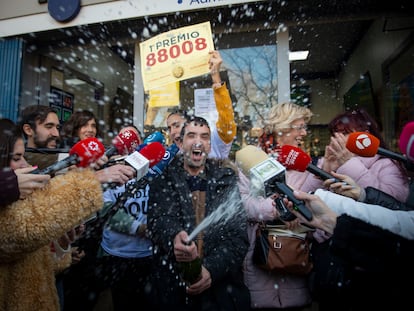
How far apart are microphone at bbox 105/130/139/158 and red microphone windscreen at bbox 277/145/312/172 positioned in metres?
1.01

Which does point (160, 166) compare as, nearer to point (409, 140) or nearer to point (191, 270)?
point (191, 270)

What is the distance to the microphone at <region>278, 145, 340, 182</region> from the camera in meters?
1.84

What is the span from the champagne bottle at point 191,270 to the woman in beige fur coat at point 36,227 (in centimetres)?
69

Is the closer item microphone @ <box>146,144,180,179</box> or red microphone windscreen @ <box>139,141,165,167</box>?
red microphone windscreen @ <box>139,141,165,167</box>

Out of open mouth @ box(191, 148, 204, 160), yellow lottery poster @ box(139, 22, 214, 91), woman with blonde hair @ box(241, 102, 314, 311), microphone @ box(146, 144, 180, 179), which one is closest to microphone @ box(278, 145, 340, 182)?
woman with blonde hair @ box(241, 102, 314, 311)

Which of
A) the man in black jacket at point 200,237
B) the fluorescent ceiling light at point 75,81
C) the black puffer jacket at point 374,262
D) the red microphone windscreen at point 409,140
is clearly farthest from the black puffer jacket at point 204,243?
the fluorescent ceiling light at point 75,81

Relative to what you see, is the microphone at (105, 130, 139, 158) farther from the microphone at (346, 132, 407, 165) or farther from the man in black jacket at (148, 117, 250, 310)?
the microphone at (346, 132, 407, 165)

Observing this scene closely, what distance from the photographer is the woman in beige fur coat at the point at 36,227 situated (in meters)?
1.45

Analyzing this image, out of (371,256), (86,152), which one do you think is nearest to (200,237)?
(86,152)

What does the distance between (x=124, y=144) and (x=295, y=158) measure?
110 cm

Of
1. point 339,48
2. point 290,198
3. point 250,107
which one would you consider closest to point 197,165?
point 290,198

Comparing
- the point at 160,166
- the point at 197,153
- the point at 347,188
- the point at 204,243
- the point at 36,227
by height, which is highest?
the point at 197,153

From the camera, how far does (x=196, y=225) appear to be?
218 centimetres

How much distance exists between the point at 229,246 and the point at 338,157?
1032 mm
